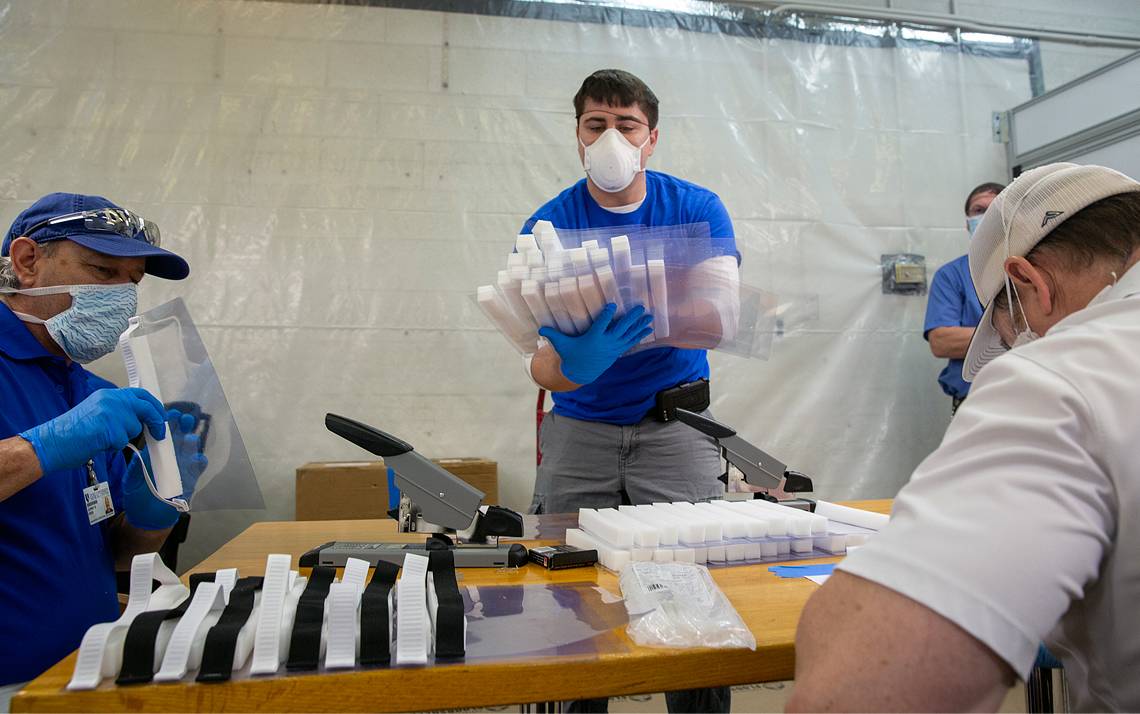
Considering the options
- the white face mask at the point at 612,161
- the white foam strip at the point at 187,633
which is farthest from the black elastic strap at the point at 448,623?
the white face mask at the point at 612,161

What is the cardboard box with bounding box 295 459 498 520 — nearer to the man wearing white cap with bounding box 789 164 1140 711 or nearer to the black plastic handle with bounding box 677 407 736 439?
the black plastic handle with bounding box 677 407 736 439

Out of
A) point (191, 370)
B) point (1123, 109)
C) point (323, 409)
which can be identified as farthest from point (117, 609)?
point (1123, 109)

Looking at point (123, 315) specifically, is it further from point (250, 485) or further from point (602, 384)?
point (602, 384)

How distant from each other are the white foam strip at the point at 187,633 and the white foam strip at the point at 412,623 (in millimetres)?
201

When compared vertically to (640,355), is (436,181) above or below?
above

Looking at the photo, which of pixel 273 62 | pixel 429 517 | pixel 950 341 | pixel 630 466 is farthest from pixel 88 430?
pixel 950 341

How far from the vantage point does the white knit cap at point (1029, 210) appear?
79cm

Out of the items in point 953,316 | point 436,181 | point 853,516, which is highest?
point 436,181

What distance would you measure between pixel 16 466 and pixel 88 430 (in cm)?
11

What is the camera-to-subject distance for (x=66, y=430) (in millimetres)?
1146

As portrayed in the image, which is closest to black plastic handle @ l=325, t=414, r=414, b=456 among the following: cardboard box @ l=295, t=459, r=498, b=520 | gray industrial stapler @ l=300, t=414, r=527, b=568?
gray industrial stapler @ l=300, t=414, r=527, b=568

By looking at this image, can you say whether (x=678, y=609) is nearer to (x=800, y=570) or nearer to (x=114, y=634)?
(x=800, y=570)

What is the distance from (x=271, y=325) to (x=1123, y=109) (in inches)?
147

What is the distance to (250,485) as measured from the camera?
4.45ft
